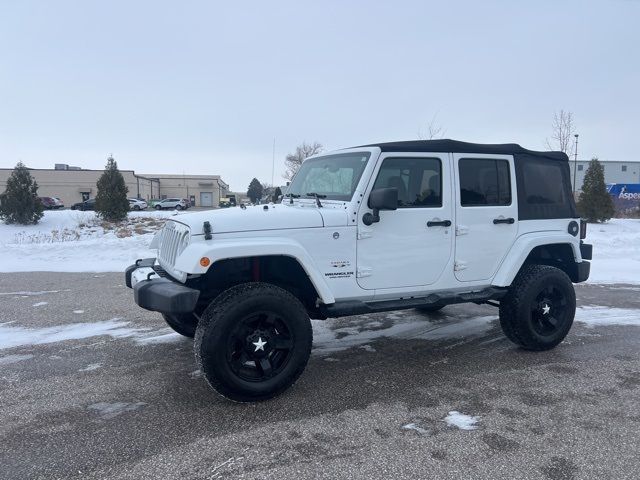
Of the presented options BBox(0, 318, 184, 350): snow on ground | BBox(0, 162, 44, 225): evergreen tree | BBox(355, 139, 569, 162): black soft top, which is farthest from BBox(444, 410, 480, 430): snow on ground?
BBox(0, 162, 44, 225): evergreen tree

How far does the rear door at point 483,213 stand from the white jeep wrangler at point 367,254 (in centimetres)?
1

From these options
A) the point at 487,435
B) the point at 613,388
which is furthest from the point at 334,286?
the point at 613,388

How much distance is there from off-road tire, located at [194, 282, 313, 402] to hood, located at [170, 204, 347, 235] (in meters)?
0.49

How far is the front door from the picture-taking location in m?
4.28

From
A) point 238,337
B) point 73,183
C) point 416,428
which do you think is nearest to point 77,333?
point 238,337

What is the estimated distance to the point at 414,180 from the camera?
4527 millimetres

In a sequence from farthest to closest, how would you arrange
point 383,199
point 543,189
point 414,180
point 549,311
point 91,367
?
point 543,189 → point 549,311 → point 91,367 → point 414,180 → point 383,199

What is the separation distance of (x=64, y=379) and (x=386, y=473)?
3.04 meters

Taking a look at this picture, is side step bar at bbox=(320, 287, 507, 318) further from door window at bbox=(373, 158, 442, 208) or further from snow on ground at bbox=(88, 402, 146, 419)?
snow on ground at bbox=(88, 402, 146, 419)

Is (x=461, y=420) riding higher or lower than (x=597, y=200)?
lower

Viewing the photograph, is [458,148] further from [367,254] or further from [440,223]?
[367,254]

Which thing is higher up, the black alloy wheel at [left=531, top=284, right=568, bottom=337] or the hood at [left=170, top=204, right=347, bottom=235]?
the hood at [left=170, top=204, right=347, bottom=235]

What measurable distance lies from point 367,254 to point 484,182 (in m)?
1.58

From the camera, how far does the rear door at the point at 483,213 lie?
473 centimetres
